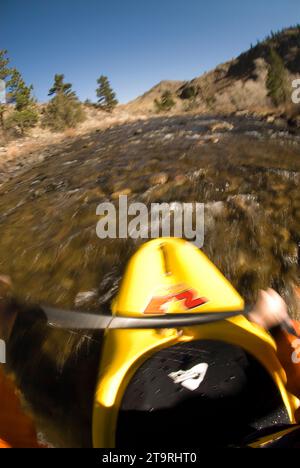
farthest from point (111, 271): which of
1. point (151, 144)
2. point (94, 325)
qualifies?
point (151, 144)

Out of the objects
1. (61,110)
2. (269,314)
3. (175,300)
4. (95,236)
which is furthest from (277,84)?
(175,300)

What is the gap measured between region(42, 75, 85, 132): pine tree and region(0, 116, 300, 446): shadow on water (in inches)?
756

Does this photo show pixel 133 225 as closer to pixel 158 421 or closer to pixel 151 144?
pixel 158 421

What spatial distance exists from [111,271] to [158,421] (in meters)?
2.22

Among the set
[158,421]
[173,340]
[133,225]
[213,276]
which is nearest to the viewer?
[158,421]

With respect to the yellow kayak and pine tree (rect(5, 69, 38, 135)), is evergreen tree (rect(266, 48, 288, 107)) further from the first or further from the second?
the yellow kayak

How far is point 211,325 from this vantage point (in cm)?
242

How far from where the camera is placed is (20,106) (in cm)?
2500

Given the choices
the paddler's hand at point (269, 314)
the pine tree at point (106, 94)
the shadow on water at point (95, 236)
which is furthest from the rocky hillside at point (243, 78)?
the paddler's hand at point (269, 314)

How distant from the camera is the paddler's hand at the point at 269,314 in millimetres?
2521

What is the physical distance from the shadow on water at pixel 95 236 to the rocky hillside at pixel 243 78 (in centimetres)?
2567

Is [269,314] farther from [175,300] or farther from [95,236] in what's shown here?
[95,236]

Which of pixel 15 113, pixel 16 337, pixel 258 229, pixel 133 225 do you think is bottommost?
pixel 16 337

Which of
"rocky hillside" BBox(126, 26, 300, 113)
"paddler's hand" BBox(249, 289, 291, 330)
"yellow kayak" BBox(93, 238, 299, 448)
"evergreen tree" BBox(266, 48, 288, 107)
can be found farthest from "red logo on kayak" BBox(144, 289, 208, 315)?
"rocky hillside" BBox(126, 26, 300, 113)
